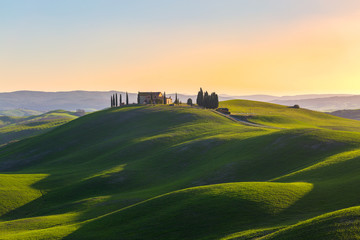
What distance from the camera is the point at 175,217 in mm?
39500

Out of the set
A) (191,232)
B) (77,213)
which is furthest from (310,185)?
(77,213)

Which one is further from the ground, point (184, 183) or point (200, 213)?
point (200, 213)

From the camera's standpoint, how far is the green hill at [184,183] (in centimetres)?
3756

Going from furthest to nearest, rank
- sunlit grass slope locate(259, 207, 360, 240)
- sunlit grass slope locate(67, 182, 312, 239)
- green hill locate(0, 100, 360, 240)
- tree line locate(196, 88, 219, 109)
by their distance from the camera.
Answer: tree line locate(196, 88, 219, 109) < green hill locate(0, 100, 360, 240) < sunlit grass slope locate(67, 182, 312, 239) < sunlit grass slope locate(259, 207, 360, 240)

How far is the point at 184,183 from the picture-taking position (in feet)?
217

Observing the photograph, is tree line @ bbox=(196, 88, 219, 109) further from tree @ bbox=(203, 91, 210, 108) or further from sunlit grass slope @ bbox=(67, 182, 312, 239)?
sunlit grass slope @ bbox=(67, 182, 312, 239)

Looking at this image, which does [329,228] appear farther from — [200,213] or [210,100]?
[210,100]

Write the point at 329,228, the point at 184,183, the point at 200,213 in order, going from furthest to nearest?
the point at 184,183, the point at 200,213, the point at 329,228

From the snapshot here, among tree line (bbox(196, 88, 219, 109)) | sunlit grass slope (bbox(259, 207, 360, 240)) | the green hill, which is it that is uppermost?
tree line (bbox(196, 88, 219, 109))

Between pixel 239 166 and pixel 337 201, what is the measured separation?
30323mm

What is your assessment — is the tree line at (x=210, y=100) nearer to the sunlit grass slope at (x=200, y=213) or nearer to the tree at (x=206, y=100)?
the tree at (x=206, y=100)

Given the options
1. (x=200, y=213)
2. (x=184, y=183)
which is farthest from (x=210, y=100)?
(x=200, y=213)

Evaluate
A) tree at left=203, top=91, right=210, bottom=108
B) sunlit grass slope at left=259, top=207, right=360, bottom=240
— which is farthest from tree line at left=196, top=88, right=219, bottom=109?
sunlit grass slope at left=259, top=207, right=360, bottom=240

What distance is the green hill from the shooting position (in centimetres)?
3756
